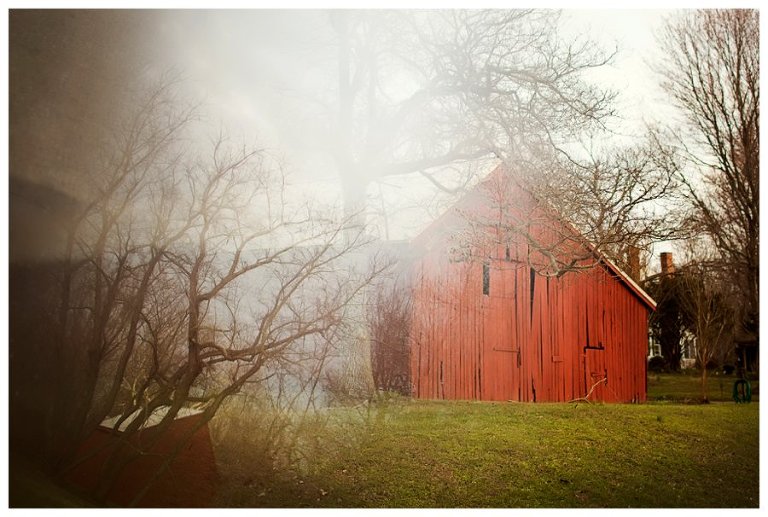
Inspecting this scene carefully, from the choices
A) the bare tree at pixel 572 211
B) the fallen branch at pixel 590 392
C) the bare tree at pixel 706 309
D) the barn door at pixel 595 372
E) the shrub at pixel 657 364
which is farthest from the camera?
the shrub at pixel 657 364

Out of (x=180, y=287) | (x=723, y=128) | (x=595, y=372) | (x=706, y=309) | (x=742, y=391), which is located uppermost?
Result: (x=723, y=128)

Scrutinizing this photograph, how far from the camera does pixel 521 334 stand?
12.0ft

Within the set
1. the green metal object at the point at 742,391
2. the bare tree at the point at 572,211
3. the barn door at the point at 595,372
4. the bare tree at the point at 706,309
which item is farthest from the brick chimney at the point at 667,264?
the green metal object at the point at 742,391

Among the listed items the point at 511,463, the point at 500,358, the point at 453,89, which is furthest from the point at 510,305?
the point at 453,89

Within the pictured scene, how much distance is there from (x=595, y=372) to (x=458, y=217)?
163 centimetres

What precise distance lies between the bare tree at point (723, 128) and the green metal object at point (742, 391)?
0.73 meters

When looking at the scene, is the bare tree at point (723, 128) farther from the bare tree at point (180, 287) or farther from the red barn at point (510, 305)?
→ the bare tree at point (180, 287)

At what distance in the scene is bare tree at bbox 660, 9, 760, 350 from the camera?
3.80m

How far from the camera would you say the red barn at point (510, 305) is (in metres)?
3.35

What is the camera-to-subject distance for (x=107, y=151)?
10.0 ft

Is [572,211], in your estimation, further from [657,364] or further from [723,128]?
[657,364]
